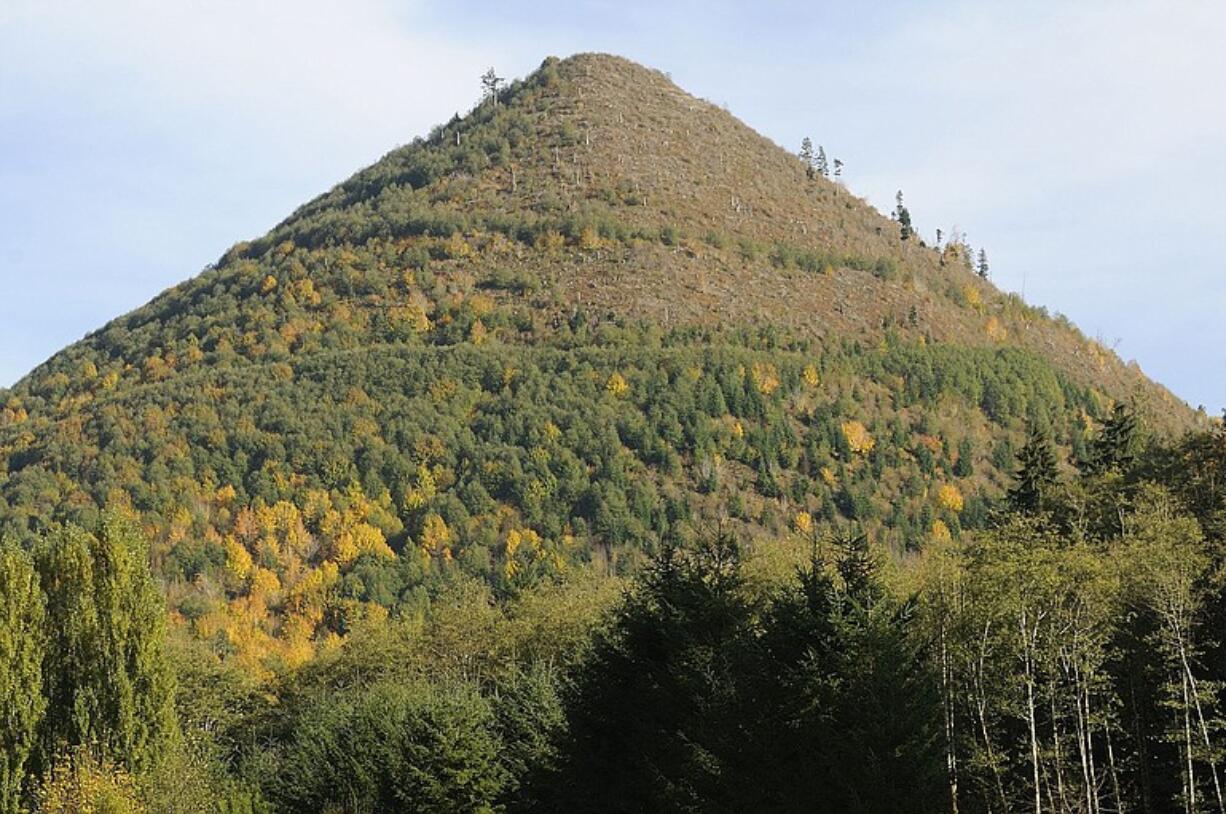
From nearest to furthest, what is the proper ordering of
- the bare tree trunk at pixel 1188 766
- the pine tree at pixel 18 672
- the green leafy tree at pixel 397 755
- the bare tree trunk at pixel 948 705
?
the bare tree trunk at pixel 1188 766
the bare tree trunk at pixel 948 705
the pine tree at pixel 18 672
the green leafy tree at pixel 397 755

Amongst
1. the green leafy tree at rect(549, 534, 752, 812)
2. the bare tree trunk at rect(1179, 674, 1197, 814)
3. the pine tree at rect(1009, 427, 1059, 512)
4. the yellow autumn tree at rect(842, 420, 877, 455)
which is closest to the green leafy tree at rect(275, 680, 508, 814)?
the green leafy tree at rect(549, 534, 752, 812)

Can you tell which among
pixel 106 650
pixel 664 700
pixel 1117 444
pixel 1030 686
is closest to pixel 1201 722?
pixel 1030 686

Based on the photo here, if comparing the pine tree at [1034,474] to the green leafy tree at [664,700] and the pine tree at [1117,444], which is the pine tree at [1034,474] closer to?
the pine tree at [1117,444]

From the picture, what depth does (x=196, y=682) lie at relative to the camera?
3932 inches

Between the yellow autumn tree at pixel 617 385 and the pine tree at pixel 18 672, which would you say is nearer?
the pine tree at pixel 18 672

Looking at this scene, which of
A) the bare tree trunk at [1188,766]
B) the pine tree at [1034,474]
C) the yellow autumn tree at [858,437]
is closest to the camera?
the bare tree trunk at [1188,766]

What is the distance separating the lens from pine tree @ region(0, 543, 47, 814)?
51875 mm

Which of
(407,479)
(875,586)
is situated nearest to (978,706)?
(875,586)

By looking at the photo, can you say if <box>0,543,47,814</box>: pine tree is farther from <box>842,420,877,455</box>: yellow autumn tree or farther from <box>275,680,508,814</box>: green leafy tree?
<box>842,420,877,455</box>: yellow autumn tree

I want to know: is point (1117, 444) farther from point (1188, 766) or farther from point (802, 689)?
point (802, 689)

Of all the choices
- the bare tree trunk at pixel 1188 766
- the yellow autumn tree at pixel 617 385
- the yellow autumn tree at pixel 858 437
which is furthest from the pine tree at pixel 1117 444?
the yellow autumn tree at pixel 617 385

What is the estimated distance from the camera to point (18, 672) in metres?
53.4

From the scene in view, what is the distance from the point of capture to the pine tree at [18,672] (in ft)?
170

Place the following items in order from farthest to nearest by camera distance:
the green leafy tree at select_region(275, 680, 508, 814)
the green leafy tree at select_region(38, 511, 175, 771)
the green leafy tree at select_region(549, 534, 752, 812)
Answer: the green leafy tree at select_region(275, 680, 508, 814) < the green leafy tree at select_region(38, 511, 175, 771) < the green leafy tree at select_region(549, 534, 752, 812)
